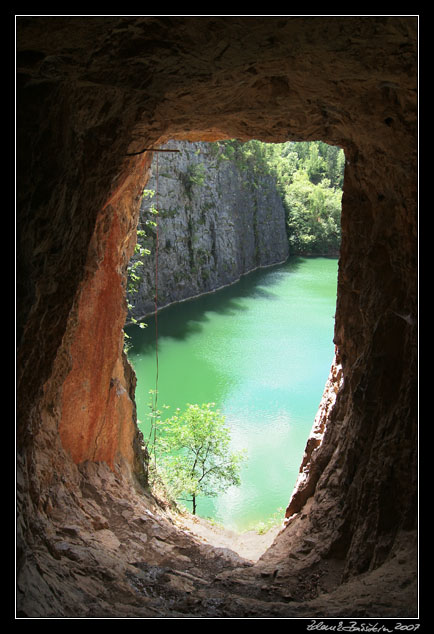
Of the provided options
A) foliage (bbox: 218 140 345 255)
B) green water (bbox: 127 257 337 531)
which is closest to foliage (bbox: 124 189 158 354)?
green water (bbox: 127 257 337 531)

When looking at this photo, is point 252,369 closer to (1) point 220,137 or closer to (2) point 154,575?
(1) point 220,137

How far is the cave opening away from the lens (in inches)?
557

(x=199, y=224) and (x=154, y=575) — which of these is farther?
(x=199, y=224)

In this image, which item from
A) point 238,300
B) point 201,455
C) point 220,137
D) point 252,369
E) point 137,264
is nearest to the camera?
point 220,137

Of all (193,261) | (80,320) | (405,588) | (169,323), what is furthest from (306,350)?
(405,588)

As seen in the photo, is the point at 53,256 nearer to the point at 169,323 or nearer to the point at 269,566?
the point at 269,566

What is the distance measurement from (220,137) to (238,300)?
23112mm

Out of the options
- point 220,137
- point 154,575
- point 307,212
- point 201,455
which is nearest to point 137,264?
point 201,455

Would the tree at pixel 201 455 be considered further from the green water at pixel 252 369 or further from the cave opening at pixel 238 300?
the green water at pixel 252 369

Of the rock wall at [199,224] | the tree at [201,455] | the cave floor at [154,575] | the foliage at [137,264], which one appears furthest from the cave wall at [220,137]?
the rock wall at [199,224]

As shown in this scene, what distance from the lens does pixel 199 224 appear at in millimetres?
28734

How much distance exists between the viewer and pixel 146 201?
23.7 metres

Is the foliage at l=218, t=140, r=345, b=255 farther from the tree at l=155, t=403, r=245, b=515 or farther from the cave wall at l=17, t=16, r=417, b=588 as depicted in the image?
the cave wall at l=17, t=16, r=417, b=588

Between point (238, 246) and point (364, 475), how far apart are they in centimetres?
2987
